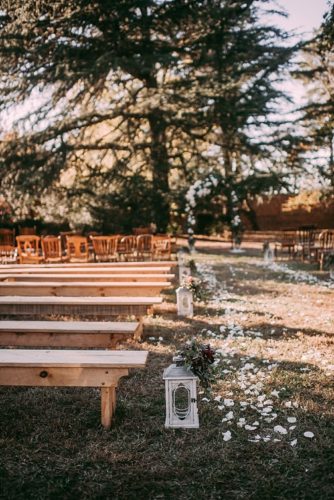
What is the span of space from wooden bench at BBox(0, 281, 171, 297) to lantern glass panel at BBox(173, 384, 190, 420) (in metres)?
1.81

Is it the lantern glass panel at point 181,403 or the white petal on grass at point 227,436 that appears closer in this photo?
the white petal on grass at point 227,436

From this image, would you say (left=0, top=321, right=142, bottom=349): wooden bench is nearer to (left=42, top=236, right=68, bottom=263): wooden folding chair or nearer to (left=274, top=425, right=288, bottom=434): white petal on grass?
(left=274, top=425, right=288, bottom=434): white petal on grass

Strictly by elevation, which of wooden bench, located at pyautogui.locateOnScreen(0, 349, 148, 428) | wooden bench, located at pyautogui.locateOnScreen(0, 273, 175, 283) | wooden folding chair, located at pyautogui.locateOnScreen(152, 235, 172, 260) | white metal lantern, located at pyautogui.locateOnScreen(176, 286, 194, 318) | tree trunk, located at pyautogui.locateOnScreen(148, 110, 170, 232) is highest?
tree trunk, located at pyautogui.locateOnScreen(148, 110, 170, 232)

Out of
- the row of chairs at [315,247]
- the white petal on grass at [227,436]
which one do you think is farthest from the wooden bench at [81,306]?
the row of chairs at [315,247]

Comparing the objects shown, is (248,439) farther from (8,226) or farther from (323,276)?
(8,226)

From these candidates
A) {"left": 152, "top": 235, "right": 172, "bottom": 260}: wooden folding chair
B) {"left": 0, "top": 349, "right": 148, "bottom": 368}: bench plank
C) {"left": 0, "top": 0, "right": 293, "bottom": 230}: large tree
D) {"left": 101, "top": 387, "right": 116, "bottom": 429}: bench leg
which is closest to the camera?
{"left": 0, "top": 349, "right": 148, "bottom": 368}: bench plank

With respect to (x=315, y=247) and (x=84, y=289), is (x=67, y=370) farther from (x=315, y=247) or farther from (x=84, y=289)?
(x=315, y=247)

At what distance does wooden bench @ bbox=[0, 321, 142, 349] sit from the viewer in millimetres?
3938

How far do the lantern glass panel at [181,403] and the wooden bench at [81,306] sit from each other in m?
1.21

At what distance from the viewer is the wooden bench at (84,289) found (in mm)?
5551

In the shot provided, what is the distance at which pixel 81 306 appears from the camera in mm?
4992

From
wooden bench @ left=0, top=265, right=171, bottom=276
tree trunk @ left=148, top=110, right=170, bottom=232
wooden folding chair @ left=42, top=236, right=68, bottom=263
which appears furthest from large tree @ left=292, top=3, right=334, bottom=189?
wooden bench @ left=0, top=265, right=171, bottom=276

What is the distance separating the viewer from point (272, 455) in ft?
9.33

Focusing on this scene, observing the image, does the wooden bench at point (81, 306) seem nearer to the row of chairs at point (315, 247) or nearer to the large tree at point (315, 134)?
the row of chairs at point (315, 247)
